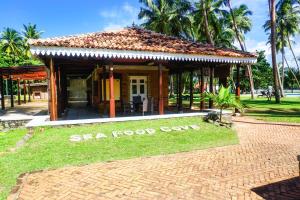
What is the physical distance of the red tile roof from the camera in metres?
11.7

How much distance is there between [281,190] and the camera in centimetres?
524

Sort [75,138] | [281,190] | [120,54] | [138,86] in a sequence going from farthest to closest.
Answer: [138,86] → [120,54] → [75,138] → [281,190]

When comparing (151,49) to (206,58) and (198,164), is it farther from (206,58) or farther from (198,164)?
(198,164)

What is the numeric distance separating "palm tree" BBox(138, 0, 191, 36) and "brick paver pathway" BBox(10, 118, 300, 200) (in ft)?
88.0

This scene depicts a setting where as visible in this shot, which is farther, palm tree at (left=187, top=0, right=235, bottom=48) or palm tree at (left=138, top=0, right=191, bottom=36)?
palm tree at (left=138, top=0, right=191, bottom=36)

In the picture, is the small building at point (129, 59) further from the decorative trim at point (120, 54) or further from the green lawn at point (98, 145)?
the green lawn at point (98, 145)

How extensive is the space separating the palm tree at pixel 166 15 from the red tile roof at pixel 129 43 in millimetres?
17000

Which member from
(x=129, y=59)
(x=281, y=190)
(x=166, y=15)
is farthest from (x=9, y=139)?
(x=166, y=15)

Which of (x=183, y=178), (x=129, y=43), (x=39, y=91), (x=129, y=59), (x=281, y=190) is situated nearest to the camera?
(x=281, y=190)

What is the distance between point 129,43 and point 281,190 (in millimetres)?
9689

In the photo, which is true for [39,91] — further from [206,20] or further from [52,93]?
[52,93]

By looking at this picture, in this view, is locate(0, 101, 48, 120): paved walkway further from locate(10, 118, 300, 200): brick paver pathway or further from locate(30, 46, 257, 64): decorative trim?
locate(10, 118, 300, 200): brick paver pathway

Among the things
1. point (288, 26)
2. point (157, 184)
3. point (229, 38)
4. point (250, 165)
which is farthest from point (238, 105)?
point (288, 26)

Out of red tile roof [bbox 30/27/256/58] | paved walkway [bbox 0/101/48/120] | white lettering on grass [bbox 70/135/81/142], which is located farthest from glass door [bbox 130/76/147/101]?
white lettering on grass [bbox 70/135/81/142]
